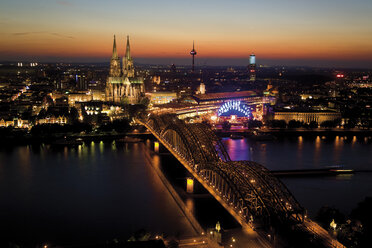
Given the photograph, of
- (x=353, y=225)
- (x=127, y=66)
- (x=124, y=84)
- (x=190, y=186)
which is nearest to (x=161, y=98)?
(x=127, y=66)

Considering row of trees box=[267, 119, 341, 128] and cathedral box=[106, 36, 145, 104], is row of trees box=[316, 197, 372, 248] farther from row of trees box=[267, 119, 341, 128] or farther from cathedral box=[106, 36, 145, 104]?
cathedral box=[106, 36, 145, 104]

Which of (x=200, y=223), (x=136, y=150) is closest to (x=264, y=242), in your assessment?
(x=200, y=223)

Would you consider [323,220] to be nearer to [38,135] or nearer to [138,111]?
[38,135]

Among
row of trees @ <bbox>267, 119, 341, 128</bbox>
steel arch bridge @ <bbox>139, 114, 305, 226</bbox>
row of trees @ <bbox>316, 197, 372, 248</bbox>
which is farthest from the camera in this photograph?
row of trees @ <bbox>267, 119, 341, 128</bbox>

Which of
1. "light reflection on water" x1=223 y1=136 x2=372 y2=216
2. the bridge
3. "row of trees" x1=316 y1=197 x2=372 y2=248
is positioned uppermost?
the bridge

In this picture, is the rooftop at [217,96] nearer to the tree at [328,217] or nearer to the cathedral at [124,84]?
the cathedral at [124,84]

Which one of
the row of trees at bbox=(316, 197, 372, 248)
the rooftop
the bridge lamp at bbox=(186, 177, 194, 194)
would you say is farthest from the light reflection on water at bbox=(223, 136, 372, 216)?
the rooftop

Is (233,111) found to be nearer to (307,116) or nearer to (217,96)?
(307,116)
